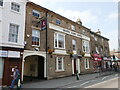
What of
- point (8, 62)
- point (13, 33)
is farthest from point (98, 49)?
point (8, 62)

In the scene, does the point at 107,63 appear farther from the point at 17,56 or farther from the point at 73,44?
the point at 17,56

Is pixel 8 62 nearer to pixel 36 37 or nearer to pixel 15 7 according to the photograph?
pixel 36 37

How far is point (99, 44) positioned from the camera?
28.1 m

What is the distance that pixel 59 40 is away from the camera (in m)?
17.1

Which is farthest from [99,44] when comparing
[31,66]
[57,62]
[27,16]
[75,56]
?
[27,16]

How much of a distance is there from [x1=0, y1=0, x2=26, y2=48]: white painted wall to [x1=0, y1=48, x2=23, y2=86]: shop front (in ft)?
2.30

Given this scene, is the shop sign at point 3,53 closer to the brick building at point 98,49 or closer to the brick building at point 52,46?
the brick building at point 52,46

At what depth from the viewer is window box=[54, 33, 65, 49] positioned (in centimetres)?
1659

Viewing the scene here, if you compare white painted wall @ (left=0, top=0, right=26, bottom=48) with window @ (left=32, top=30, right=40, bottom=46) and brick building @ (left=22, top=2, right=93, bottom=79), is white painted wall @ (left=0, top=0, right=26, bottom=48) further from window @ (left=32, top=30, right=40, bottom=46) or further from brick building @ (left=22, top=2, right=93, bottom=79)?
window @ (left=32, top=30, right=40, bottom=46)

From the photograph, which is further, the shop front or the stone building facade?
the stone building facade

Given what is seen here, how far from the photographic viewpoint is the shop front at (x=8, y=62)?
10.6 metres

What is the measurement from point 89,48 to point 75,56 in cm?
596

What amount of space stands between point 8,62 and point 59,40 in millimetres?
8222

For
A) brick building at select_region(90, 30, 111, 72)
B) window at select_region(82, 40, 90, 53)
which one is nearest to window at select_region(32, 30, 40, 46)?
window at select_region(82, 40, 90, 53)
